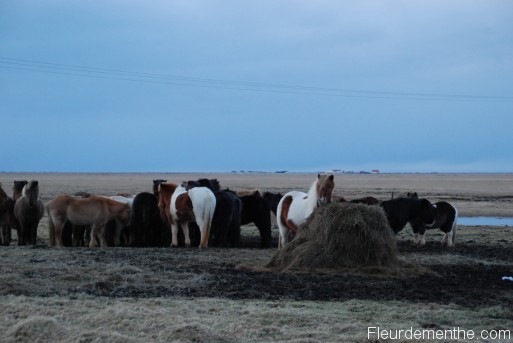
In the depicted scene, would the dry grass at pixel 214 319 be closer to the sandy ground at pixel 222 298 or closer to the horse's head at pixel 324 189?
the sandy ground at pixel 222 298

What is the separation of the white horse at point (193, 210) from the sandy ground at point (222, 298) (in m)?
2.28

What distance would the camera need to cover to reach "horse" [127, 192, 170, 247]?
→ 57.1ft

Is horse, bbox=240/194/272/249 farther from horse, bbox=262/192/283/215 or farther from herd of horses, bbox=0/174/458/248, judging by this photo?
horse, bbox=262/192/283/215

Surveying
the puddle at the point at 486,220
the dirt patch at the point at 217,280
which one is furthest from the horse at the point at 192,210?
the puddle at the point at 486,220

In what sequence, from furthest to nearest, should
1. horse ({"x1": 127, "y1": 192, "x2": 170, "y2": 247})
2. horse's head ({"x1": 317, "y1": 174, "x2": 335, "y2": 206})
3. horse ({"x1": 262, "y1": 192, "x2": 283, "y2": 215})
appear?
horse ({"x1": 262, "y1": 192, "x2": 283, "y2": 215}), horse ({"x1": 127, "y1": 192, "x2": 170, "y2": 247}), horse's head ({"x1": 317, "y1": 174, "x2": 335, "y2": 206})

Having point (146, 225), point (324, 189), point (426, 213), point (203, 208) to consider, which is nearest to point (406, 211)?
point (426, 213)

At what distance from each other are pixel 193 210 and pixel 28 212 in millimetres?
3946

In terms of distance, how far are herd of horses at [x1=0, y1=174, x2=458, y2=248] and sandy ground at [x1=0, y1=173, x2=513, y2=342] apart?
2063mm

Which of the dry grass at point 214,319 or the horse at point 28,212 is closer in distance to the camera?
the dry grass at point 214,319

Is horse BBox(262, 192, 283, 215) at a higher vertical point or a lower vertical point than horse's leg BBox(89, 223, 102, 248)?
higher

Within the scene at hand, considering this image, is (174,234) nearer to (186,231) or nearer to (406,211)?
(186,231)

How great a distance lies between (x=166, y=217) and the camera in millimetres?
17688

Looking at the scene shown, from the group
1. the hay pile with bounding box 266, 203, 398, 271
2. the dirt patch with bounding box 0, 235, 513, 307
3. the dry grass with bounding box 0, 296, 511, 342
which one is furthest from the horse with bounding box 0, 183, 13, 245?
the dry grass with bounding box 0, 296, 511, 342

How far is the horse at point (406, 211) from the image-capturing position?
1728cm
